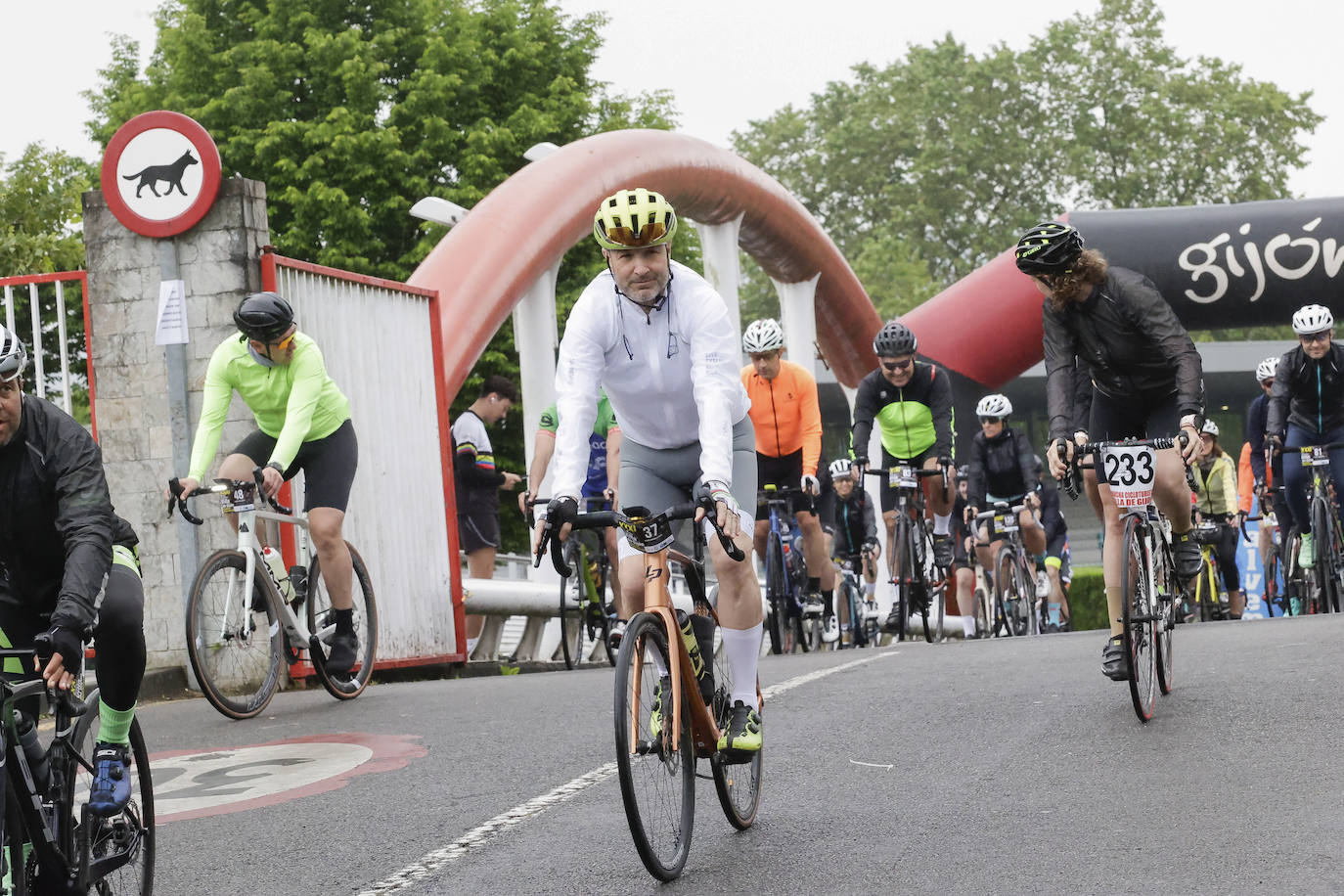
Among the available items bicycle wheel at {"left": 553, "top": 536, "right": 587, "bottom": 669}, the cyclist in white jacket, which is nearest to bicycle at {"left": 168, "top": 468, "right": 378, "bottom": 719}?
the cyclist in white jacket

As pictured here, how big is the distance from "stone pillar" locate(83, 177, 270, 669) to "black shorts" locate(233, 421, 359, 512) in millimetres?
1846

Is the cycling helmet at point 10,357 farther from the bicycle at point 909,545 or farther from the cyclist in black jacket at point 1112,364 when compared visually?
the bicycle at point 909,545

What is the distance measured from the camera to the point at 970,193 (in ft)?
204

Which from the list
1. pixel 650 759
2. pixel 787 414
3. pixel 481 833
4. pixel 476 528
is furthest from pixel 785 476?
pixel 650 759

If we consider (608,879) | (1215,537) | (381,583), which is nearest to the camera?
(608,879)

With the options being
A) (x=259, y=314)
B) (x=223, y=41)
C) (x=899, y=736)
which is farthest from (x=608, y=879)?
(x=223, y=41)

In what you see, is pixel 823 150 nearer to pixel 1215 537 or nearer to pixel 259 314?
pixel 1215 537

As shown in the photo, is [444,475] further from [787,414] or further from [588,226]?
[588,226]

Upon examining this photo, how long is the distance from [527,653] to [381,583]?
464cm

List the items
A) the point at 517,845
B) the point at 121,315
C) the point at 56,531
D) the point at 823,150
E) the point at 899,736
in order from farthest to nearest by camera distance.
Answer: the point at 823,150
the point at 121,315
the point at 899,736
the point at 517,845
the point at 56,531

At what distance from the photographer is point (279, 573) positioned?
31.6 feet

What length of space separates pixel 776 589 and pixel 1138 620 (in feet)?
22.3

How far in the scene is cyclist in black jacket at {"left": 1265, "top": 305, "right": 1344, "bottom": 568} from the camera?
44.7ft

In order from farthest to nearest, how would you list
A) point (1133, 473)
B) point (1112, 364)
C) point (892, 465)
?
point (892, 465)
point (1112, 364)
point (1133, 473)
